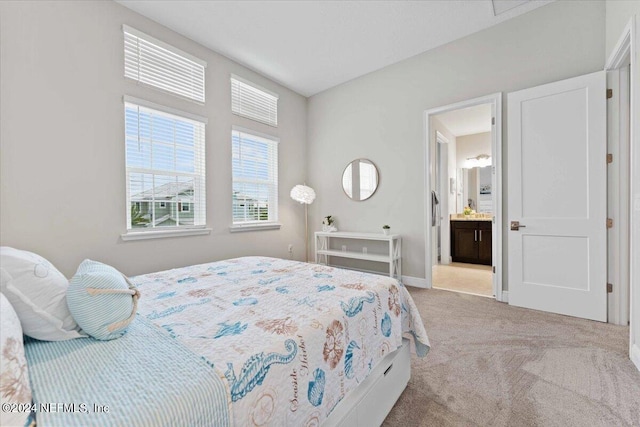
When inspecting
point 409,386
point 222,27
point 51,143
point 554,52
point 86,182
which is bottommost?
point 409,386

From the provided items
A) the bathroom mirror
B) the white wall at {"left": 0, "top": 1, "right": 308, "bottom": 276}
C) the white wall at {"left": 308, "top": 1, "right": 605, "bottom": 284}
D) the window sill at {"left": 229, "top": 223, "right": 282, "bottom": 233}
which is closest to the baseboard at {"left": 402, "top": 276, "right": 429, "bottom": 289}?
the white wall at {"left": 308, "top": 1, "right": 605, "bottom": 284}

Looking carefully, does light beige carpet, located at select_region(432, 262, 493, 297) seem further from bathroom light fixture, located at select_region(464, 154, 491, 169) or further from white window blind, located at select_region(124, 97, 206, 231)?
white window blind, located at select_region(124, 97, 206, 231)

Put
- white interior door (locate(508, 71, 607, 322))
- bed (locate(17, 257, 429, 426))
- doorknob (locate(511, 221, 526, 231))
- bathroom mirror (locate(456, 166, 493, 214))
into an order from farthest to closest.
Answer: bathroom mirror (locate(456, 166, 493, 214))
doorknob (locate(511, 221, 526, 231))
white interior door (locate(508, 71, 607, 322))
bed (locate(17, 257, 429, 426))

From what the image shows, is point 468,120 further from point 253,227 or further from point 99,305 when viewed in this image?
point 99,305

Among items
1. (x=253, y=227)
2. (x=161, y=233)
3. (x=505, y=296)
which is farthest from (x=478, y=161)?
(x=161, y=233)

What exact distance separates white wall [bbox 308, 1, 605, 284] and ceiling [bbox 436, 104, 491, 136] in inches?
36.1

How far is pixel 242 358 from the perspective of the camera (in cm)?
83

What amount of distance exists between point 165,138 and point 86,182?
0.88 meters

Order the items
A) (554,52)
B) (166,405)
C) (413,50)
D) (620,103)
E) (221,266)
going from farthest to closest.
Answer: (413,50), (554,52), (620,103), (221,266), (166,405)

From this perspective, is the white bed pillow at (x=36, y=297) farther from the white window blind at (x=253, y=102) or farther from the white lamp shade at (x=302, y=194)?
the white lamp shade at (x=302, y=194)

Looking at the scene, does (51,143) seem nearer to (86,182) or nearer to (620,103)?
(86,182)

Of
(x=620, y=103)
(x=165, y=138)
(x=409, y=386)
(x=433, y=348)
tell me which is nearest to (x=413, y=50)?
(x=620, y=103)

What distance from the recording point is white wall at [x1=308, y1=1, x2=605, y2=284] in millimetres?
2721

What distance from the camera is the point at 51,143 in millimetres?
2285
